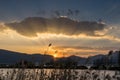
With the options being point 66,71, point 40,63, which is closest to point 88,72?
point 66,71

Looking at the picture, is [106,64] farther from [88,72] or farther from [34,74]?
[34,74]

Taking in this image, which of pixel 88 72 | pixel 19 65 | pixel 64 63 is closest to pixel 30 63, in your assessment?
pixel 19 65

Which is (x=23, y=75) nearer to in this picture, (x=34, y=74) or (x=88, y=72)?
(x=34, y=74)

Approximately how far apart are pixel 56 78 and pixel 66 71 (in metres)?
0.63

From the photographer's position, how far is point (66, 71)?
19203 millimetres

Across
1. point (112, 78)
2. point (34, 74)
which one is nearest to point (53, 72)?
point (34, 74)

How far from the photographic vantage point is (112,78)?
18.3 m

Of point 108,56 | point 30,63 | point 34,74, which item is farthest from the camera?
point 34,74

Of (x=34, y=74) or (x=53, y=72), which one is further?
(x=34, y=74)

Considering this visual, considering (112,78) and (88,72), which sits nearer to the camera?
(112,78)

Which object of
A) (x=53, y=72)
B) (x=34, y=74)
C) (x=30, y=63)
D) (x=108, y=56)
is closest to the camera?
(x=108, y=56)

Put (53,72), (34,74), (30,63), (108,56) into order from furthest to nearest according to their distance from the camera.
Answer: (34,74)
(53,72)
(30,63)
(108,56)

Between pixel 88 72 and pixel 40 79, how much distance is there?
2.80 metres

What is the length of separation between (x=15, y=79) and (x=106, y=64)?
16.3ft
